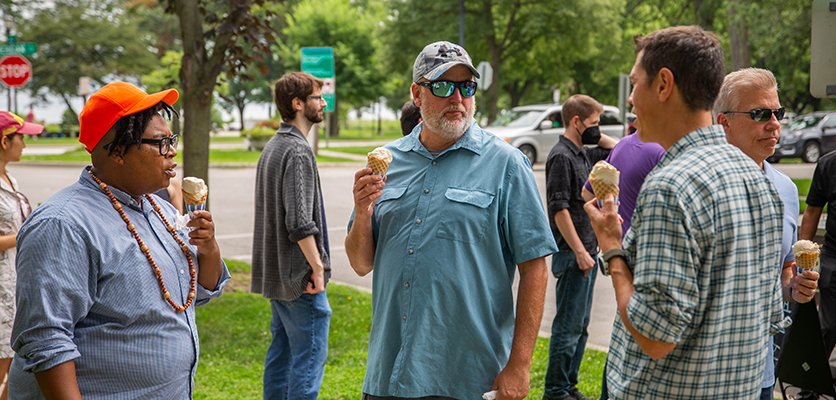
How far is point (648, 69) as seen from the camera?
1.92 meters

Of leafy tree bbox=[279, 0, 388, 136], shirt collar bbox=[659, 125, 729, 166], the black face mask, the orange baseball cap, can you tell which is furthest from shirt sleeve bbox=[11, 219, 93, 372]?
leafy tree bbox=[279, 0, 388, 136]

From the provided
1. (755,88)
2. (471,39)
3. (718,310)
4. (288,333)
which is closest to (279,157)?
(288,333)

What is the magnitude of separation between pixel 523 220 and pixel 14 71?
46.7 feet

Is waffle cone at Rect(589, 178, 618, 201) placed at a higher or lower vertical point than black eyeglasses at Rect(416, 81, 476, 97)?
lower

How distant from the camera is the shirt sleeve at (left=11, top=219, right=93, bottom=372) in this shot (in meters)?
2.00

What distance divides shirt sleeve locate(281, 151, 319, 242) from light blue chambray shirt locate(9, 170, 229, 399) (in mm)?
1565

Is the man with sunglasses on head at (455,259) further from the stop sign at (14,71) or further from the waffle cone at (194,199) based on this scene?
the stop sign at (14,71)

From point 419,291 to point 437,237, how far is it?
22cm

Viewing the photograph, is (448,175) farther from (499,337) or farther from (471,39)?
(471,39)

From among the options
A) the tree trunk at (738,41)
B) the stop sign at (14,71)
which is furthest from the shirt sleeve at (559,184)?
the tree trunk at (738,41)

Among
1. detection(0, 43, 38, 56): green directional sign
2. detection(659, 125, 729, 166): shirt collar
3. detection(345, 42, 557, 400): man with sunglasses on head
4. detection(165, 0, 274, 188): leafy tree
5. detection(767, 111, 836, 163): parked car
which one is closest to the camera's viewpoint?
detection(659, 125, 729, 166): shirt collar

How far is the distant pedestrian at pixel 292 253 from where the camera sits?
404cm

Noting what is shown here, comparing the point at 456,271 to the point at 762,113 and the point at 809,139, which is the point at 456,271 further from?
the point at 809,139

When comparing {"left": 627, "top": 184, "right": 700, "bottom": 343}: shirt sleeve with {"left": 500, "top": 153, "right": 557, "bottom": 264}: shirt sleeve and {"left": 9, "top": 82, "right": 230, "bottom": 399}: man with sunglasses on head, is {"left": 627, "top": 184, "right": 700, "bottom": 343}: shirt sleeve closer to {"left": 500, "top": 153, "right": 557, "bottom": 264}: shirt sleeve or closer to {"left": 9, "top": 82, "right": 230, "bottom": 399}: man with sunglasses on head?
{"left": 500, "top": 153, "right": 557, "bottom": 264}: shirt sleeve
